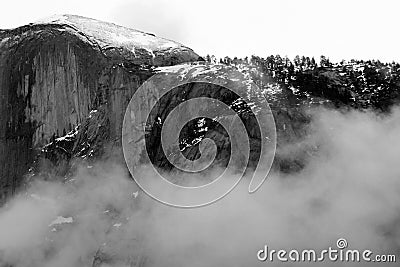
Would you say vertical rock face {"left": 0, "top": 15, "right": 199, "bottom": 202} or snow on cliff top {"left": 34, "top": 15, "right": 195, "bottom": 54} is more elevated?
snow on cliff top {"left": 34, "top": 15, "right": 195, "bottom": 54}

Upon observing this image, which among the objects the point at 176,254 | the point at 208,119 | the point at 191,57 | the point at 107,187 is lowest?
the point at 176,254

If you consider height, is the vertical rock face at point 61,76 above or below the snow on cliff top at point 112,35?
below

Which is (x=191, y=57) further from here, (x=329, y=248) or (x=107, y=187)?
(x=329, y=248)

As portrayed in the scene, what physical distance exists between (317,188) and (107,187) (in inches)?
1049

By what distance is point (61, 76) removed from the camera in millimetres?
98125

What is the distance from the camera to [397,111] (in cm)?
10344

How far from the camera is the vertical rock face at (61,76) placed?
96.2 m

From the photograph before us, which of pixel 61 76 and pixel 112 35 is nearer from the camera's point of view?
pixel 61 76

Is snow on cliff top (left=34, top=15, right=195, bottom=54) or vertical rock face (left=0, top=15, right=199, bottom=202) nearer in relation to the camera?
vertical rock face (left=0, top=15, right=199, bottom=202)

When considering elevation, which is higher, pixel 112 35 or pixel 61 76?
pixel 112 35

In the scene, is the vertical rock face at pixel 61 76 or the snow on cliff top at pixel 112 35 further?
the snow on cliff top at pixel 112 35

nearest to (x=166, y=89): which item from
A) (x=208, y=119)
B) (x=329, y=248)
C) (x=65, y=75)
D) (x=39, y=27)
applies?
(x=208, y=119)

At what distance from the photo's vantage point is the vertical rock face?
316 ft

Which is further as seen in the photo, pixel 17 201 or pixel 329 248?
pixel 17 201
